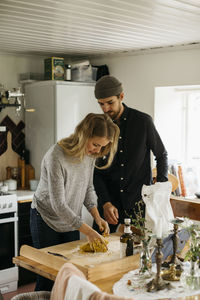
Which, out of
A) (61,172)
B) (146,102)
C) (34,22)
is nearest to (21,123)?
(146,102)

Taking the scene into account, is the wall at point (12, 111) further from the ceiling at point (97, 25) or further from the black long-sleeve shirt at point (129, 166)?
the black long-sleeve shirt at point (129, 166)

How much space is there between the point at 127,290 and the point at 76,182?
951 mm

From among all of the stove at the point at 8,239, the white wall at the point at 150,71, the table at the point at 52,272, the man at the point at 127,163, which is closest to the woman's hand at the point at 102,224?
the man at the point at 127,163

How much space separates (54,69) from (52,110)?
1.56ft

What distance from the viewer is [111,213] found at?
9.86 ft

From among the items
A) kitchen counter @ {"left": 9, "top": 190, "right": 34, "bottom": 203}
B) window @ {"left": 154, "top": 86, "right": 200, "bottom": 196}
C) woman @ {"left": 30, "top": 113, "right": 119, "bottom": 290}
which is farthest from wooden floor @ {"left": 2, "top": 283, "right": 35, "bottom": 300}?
window @ {"left": 154, "top": 86, "right": 200, "bottom": 196}

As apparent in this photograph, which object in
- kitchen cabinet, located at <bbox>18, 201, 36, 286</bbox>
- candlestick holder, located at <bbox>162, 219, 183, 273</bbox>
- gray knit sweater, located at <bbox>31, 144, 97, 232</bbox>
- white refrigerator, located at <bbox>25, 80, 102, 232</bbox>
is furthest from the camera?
white refrigerator, located at <bbox>25, 80, 102, 232</bbox>

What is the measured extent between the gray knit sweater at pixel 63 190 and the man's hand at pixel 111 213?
0.34 ft

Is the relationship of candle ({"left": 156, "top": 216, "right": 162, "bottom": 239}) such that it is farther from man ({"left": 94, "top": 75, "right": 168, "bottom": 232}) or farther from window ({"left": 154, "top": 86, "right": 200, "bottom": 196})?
window ({"left": 154, "top": 86, "right": 200, "bottom": 196})

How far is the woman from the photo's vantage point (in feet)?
8.73

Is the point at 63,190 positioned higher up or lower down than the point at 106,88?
lower down

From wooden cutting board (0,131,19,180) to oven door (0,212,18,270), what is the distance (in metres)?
0.89

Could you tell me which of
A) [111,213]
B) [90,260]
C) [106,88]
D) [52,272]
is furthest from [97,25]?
[52,272]

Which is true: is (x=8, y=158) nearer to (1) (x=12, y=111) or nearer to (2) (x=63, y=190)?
(1) (x=12, y=111)
